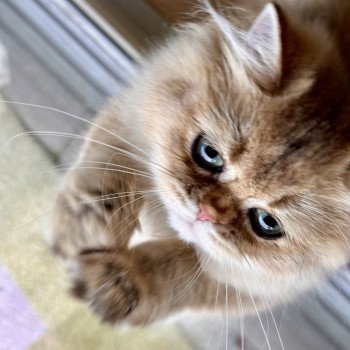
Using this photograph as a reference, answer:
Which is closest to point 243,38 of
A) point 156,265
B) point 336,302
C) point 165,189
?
point 165,189

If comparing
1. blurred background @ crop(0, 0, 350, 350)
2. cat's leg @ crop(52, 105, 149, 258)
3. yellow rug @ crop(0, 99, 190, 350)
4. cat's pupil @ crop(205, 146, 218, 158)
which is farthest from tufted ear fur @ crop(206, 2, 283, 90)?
yellow rug @ crop(0, 99, 190, 350)

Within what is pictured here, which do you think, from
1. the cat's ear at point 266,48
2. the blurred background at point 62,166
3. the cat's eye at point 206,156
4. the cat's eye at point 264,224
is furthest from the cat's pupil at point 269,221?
the blurred background at point 62,166

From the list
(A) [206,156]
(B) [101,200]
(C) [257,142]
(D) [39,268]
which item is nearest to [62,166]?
(D) [39,268]

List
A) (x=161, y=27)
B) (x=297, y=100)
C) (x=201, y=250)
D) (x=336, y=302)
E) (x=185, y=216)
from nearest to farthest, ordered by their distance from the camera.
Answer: (x=297, y=100), (x=185, y=216), (x=201, y=250), (x=336, y=302), (x=161, y=27)

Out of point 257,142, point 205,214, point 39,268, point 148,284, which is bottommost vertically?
point 39,268

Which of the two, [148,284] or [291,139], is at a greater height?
[291,139]

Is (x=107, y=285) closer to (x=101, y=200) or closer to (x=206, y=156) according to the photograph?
(x=101, y=200)

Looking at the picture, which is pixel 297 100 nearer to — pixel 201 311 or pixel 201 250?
pixel 201 250
